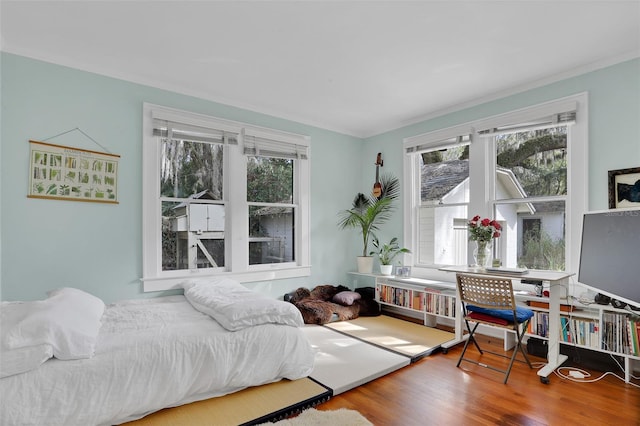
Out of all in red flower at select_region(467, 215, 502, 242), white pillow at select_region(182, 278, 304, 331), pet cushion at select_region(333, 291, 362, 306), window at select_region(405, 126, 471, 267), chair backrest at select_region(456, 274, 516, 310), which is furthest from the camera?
pet cushion at select_region(333, 291, 362, 306)

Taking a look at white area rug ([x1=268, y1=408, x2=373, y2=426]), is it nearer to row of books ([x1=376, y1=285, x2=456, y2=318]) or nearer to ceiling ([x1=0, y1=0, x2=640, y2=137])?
row of books ([x1=376, y1=285, x2=456, y2=318])

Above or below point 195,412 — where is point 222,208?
above

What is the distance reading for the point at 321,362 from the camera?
2.82 m

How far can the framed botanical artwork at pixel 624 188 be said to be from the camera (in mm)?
2714

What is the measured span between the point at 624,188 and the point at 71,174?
15.6 feet

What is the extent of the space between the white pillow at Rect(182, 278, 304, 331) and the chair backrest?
144 cm

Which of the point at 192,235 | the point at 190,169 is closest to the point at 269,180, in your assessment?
the point at 190,169

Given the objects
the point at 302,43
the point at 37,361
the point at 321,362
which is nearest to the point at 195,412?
the point at 37,361

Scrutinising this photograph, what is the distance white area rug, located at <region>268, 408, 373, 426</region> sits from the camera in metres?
1.93

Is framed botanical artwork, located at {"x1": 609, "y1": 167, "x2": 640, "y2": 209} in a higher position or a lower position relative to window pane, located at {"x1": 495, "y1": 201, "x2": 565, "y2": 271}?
higher

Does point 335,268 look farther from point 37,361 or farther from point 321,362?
point 37,361

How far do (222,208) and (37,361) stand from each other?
2322 millimetres

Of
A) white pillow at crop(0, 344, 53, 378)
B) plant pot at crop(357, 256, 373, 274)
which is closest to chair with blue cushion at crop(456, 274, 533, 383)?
plant pot at crop(357, 256, 373, 274)

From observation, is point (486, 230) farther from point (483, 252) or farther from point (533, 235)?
point (533, 235)
